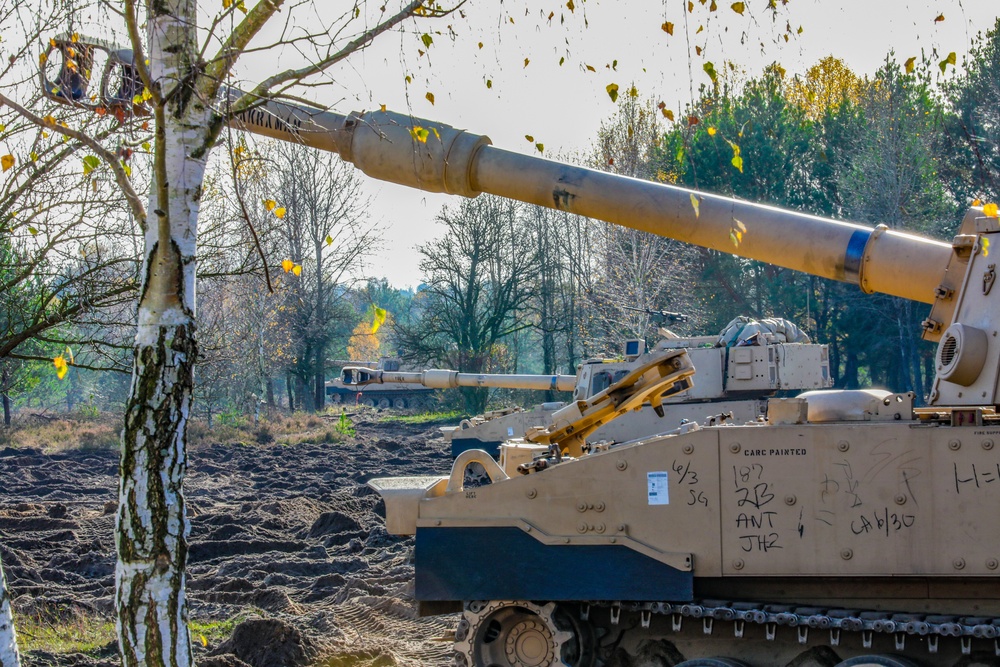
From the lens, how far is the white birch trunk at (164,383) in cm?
421

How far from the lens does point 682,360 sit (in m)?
7.16

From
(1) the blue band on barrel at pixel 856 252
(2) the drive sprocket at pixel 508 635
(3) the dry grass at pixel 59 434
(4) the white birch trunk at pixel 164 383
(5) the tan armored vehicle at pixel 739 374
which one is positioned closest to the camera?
(4) the white birch trunk at pixel 164 383

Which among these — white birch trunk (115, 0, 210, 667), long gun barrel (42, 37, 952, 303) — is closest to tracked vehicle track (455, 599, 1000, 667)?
long gun barrel (42, 37, 952, 303)

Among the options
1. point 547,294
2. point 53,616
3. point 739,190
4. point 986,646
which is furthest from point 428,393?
point 986,646

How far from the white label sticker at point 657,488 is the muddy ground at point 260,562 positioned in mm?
2577

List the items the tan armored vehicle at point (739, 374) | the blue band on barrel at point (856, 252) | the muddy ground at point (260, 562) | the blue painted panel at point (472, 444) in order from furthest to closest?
1. the blue painted panel at point (472, 444)
2. the tan armored vehicle at point (739, 374)
3. the muddy ground at point (260, 562)
4. the blue band on barrel at point (856, 252)

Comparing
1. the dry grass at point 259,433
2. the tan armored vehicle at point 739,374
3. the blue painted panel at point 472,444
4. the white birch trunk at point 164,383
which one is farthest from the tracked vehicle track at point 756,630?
the dry grass at point 259,433

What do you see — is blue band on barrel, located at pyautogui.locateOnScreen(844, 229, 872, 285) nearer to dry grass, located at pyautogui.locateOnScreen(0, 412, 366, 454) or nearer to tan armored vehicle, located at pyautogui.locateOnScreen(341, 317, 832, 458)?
tan armored vehicle, located at pyautogui.locateOnScreen(341, 317, 832, 458)

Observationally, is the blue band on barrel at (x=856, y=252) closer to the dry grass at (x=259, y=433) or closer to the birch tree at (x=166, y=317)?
the birch tree at (x=166, y=317)

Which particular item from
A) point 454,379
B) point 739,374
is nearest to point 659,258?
point 454,379

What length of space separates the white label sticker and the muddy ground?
2.58 m

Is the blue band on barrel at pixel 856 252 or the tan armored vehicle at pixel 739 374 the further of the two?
the tan armored vehicle at pixel 739 374

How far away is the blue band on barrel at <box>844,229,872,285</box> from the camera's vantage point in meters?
5.94

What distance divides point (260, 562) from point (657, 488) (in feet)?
21.2
